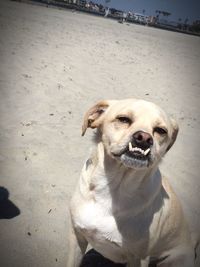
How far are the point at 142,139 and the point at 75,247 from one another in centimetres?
145

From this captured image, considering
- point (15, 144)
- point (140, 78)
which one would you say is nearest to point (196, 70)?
point (140, 78)

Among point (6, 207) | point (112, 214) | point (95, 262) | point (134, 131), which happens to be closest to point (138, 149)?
point (134, 131)

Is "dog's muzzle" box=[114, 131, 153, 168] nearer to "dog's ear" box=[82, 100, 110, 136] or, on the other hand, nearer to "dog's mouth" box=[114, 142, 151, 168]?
"dog's mouth" box=[114, 142, 151, 168]

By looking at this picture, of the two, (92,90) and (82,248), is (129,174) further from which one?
(92,90)

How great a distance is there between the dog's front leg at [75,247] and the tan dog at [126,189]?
8 cm

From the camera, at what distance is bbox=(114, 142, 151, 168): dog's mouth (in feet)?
9.04

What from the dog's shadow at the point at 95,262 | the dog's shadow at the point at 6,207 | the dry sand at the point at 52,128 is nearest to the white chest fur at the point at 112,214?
the dog's shadow at the point at 95,262

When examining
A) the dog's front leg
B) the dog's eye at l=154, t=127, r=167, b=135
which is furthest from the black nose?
the dog's front leg

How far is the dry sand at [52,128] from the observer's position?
→ 409 centimetres

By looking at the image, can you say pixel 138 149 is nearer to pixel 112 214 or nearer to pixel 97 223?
pixel 112 214

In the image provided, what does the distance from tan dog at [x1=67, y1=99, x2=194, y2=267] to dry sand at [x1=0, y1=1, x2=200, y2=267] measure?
1036mm

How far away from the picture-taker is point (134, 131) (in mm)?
2781

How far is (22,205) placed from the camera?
440 centimetres

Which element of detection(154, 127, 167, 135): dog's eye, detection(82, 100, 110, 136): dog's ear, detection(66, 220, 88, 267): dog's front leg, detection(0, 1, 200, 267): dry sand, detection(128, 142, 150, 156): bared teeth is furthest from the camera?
detection(0, 1, 200, 267): dry sand
